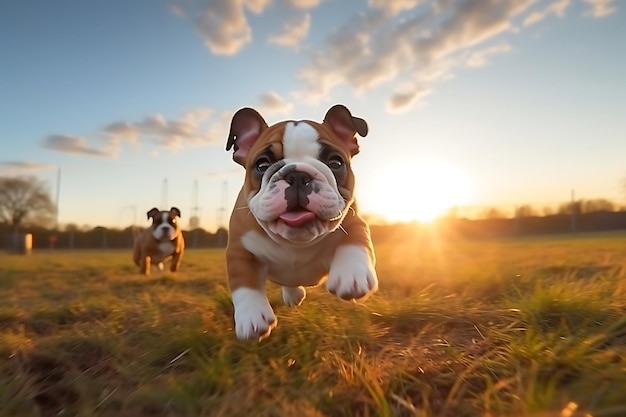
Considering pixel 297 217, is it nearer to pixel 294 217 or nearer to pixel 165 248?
pixel 294 217

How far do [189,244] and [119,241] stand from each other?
5113 mm

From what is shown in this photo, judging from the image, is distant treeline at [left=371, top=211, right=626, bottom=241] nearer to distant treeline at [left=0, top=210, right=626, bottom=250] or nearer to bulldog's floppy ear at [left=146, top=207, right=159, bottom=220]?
distant treeline at [left=0, top=210, right=626, bottom=250]

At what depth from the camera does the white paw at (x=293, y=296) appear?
4.07 m

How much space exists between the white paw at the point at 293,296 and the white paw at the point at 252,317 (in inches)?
41.7

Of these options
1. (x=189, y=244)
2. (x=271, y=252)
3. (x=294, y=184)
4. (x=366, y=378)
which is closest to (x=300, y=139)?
(x=294, y=184)

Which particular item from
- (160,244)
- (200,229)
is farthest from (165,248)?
(200,229)

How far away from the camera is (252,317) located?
2.75m

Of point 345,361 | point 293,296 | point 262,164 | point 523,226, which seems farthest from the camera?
point 523,226

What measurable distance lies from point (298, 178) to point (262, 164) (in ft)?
1.57

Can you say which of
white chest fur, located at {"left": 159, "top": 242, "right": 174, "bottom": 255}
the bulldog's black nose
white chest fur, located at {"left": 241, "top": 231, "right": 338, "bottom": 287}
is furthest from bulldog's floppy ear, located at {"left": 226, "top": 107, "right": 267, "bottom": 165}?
white chest fur, located at {"left": 159, "top": 242, "right": 174, "bottom": 255}

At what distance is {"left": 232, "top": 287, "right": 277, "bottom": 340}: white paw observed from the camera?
8.82ft

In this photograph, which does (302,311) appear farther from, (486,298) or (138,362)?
(486,298)

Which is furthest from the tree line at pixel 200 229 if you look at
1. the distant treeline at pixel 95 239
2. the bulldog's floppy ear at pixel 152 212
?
the bulldog's floppy ear at pixel 152 212

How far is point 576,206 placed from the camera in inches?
1438
